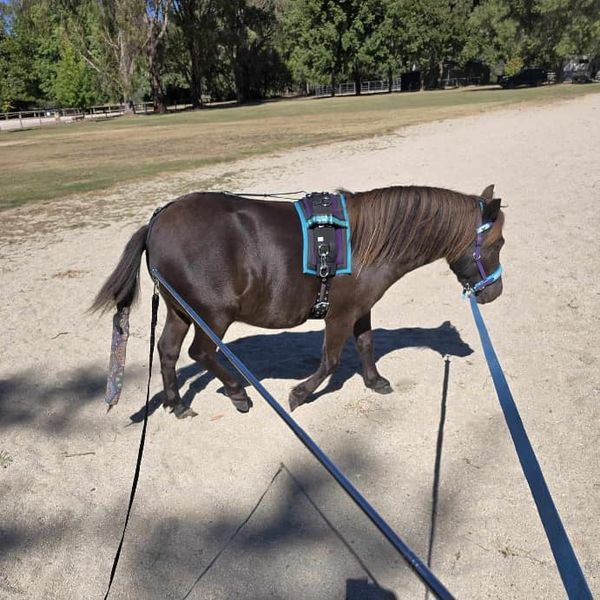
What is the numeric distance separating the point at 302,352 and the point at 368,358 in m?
0.98

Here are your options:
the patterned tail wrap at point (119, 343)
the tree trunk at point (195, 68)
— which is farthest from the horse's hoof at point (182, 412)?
the tree trunk at point (195, 68)

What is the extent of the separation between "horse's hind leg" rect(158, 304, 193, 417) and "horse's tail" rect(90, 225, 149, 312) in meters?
0.34

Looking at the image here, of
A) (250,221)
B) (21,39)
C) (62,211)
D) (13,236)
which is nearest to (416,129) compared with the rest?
(62,211)

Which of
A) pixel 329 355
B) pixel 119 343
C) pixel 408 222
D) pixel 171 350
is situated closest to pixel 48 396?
pixel 119 343

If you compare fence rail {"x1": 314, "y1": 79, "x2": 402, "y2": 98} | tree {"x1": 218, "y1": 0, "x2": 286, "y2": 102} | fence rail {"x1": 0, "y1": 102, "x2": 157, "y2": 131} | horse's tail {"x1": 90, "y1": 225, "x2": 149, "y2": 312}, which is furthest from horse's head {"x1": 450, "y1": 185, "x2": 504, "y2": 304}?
→ fence rail {"x1": 314, "y1": 79, "x2": 402, "y2": 98}

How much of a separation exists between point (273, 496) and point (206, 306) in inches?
51.4

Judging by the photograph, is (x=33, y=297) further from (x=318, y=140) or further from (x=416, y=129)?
(x=416, y=129)

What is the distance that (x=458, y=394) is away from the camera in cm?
416

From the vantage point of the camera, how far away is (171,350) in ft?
12.5

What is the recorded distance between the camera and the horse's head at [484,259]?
11.1ft

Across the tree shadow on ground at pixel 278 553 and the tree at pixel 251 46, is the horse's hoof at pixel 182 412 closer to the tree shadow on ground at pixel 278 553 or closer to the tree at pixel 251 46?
the tree shadow on ground at pixel 278 553

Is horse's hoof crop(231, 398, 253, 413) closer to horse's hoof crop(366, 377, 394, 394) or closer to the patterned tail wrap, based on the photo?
the patterned tail wrap

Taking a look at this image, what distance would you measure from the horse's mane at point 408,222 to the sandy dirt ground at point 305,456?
1349 mm

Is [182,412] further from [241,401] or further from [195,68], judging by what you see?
[195,68]
